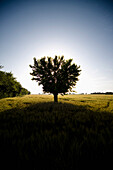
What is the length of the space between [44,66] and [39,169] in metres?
14.7

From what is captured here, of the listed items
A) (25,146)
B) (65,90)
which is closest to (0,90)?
(65,90)

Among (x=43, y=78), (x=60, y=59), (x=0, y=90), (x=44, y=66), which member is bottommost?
(x=0, y=90)

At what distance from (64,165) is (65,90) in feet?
41.7

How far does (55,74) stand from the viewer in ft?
49.4

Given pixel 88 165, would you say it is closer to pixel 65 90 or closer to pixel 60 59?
pixel 65 90

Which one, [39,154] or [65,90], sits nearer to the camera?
[39,154]

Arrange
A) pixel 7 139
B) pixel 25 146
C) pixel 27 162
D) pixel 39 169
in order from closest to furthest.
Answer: pixel 39 169 → pixel 27 162 → pixel 25 146 → pixel 7 139

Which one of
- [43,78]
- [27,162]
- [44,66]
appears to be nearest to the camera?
[27,162]

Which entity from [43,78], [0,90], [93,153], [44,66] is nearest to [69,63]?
[44,66]

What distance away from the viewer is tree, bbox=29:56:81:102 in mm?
13945

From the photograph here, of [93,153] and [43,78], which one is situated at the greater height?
[43,78]

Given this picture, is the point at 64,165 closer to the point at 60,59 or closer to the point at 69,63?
the point at 69,63

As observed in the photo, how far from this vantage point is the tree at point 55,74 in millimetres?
13945

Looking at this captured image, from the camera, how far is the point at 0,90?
1661 centimetres
